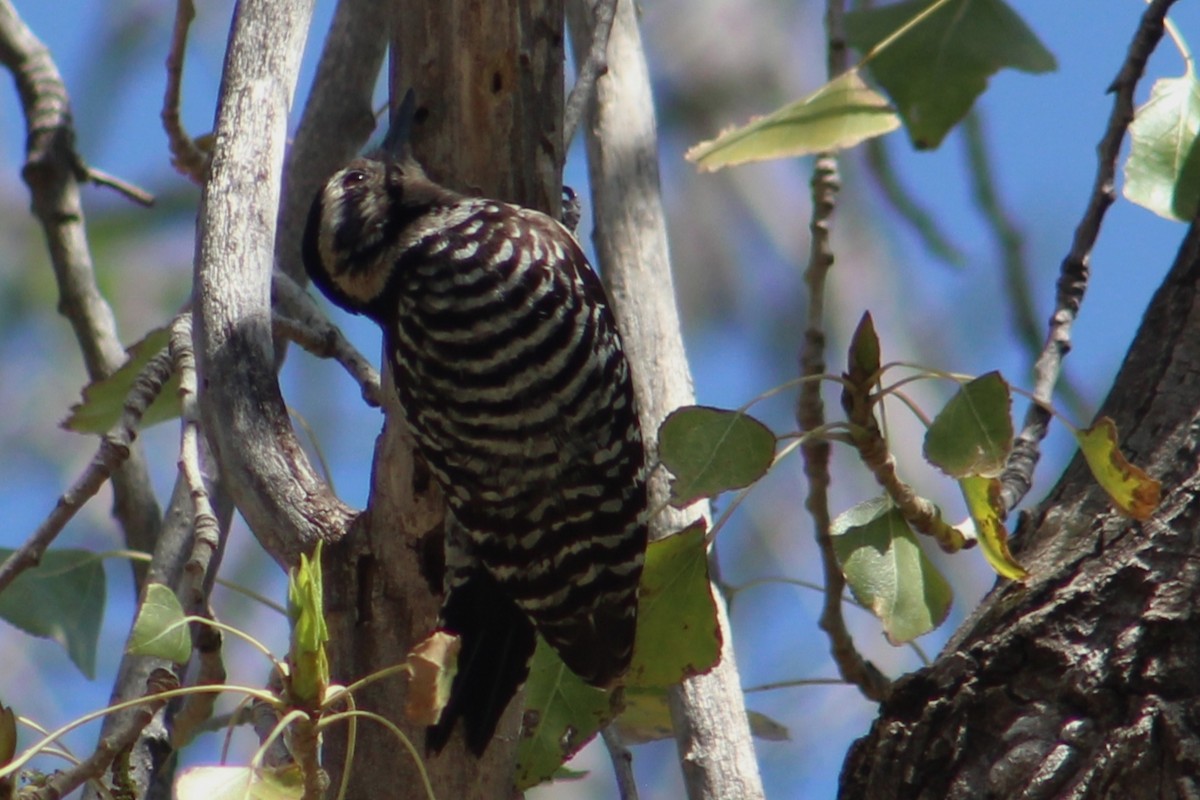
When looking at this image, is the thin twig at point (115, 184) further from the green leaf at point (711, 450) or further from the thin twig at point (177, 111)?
the green leaf at point (711, 450)

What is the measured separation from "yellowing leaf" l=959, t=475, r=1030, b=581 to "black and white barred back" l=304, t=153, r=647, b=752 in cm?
60

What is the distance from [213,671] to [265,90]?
0.87m

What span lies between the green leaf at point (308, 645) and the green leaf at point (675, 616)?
58cm

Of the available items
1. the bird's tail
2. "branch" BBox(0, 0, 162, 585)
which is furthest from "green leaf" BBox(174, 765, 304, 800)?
"branch" BBox(0, 0, 162, 585)

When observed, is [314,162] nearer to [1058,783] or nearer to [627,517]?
[627,517]

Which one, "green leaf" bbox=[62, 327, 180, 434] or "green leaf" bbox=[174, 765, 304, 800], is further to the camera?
"green leaf" bbox=[62, 327, 180, 434]

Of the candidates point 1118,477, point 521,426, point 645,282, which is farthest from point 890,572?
point 645,282

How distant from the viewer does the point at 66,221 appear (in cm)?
294

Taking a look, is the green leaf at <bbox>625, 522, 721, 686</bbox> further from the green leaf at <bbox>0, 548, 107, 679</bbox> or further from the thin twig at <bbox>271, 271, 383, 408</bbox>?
the green leaf at <bbox>0, 548, 107, 679</bbox>

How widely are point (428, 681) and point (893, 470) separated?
83cm

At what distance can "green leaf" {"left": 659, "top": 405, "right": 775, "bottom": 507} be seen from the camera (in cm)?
183

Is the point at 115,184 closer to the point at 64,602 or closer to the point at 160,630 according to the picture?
the point at 64,602

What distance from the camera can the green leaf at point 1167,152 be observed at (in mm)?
2242

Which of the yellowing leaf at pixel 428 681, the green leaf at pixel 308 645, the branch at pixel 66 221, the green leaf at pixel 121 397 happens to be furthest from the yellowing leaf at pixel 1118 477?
the branch at pixel 66 221
